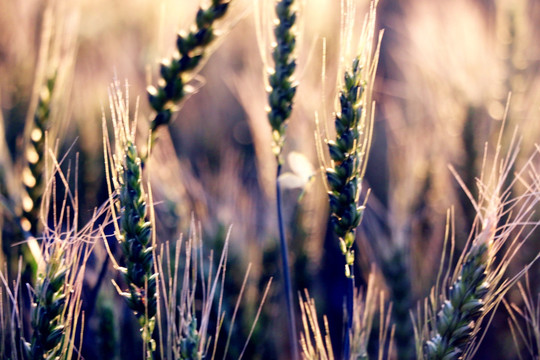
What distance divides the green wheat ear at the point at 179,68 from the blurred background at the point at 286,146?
→ 55 millimetres

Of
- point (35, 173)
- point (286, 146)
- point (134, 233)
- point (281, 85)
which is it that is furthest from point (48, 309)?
point (286, 146)

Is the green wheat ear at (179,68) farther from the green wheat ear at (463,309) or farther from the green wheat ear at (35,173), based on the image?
the green wheat ear at (463,309)

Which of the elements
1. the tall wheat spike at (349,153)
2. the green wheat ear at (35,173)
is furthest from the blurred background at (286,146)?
the tall wheat spike at (349,153)

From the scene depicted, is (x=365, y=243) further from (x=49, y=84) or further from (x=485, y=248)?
(x=49, y=84)

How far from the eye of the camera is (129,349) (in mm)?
1498

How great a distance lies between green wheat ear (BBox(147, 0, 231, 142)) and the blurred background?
0.05 metres

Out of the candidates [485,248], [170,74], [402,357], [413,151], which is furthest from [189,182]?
[485,248]

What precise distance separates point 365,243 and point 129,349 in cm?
78

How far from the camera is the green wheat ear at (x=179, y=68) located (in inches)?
45.9

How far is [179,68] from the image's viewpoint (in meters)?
1.17

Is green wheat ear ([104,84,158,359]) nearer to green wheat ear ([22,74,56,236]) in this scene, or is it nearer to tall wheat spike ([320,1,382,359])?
tall wheat spike ([320,1,382,359])

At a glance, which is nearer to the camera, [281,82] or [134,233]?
[134,233]

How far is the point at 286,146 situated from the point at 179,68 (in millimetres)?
863

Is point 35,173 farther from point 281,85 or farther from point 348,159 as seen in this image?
point 348,159
